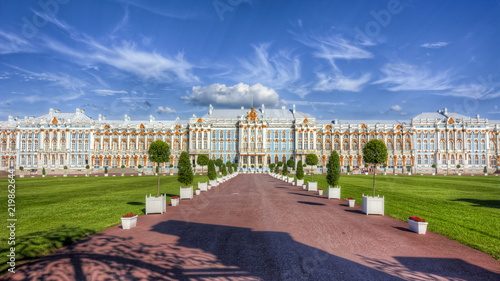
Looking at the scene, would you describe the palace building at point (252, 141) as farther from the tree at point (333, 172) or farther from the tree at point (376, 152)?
the tree at point (376, 152)

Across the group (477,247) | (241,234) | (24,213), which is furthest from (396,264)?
(24,213)

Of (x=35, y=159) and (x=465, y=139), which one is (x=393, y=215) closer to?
(x=465, y=139)

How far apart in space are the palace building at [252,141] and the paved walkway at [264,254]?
64199 mm

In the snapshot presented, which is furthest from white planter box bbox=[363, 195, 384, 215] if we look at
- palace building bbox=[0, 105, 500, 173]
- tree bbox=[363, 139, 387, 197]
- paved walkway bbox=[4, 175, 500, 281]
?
palace building bbox=[0, 105, 500, 173]

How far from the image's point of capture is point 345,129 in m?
80.1

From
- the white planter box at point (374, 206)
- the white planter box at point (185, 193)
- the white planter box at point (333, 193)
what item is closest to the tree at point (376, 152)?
the white planter box at point (374, 206)

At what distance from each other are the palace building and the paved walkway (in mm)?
64199

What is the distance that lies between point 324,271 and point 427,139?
84897 millimetres

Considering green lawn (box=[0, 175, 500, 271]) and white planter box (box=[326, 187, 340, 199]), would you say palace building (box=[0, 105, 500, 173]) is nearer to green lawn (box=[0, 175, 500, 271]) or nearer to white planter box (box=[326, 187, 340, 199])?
white planter box (box=[326, 187, 340, 199])

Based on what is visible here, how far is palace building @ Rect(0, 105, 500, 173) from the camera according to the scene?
7638cm

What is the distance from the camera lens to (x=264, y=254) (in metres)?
9.13

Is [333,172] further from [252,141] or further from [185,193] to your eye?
[252,141]

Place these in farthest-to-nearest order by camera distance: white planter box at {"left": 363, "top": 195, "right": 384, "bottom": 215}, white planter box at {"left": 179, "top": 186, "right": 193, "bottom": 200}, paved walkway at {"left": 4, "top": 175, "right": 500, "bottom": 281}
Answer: white planter box at {"left": 179, "top": 186, "right": 193, "bottom": 200}
white planter box at {"left": 363, "top": 195, "right": 384, "bottom": 215}
paved walkway at {"left": 4, "top": 175, "right": 500, "bottom": 281}

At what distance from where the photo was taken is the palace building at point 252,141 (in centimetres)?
7638
